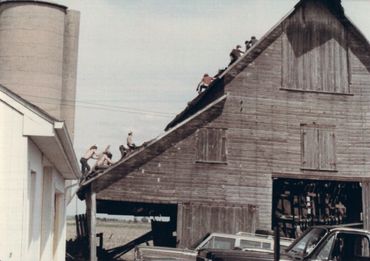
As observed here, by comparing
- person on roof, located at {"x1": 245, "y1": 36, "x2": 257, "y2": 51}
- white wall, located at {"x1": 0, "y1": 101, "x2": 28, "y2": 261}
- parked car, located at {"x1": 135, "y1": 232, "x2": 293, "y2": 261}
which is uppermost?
person on roof, located at {"x1": 245, "y1": 36, "x2": 257, "y2": 51}

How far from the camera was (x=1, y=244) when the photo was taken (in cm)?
1062

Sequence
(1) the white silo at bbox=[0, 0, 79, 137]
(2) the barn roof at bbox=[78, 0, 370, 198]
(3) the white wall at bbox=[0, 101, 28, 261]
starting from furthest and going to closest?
(1) the white silo at bbox=[0, 0, 79, 137], (2) the barn roof at bbox=[78, 0, 370, 198], (3) the white wall at bbox=[0, 101, 28, 261]

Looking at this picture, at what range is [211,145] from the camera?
26.4 meters

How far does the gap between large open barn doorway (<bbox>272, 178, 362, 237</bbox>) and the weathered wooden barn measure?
11 cm

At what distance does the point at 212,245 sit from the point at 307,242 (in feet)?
23.9

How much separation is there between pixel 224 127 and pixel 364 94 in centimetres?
594

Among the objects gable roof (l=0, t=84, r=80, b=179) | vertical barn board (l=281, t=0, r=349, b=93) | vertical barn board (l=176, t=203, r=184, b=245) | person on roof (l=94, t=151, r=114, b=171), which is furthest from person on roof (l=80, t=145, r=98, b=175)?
gable roof (l=0, t=84, r=80, b=179)

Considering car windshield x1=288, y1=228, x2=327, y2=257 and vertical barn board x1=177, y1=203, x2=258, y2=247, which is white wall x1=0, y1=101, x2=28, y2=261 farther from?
vertical barn board x1=177, y1=203, x2=258, y2=247

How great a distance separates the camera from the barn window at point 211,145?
26328mm

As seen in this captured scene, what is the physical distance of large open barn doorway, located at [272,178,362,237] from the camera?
2905 cm

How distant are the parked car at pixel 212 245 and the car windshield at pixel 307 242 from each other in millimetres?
A: 3336

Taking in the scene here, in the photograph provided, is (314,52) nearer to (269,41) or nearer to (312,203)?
(269,41)

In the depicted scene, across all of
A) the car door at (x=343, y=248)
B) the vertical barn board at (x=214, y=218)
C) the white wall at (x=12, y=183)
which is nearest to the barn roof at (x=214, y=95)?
the vertical barn board at (x=214, y=218)

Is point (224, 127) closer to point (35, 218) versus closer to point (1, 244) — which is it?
point (35, 218)
